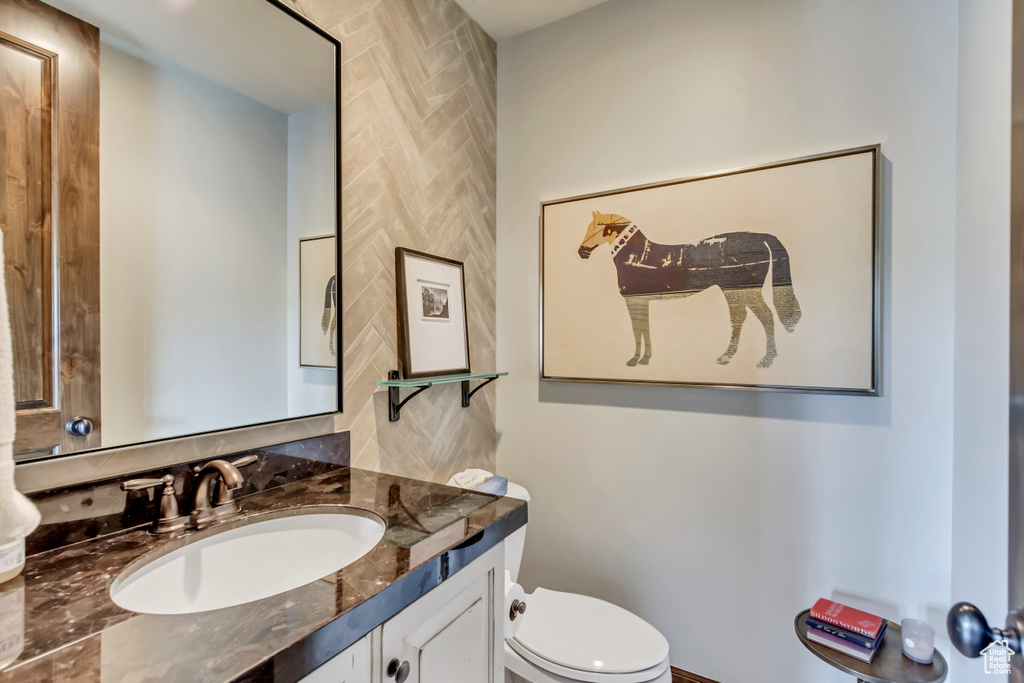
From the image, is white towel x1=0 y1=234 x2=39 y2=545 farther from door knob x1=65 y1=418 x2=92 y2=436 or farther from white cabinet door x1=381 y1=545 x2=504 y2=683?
white cabinet door x1=381 y1=545 x2=504 y2=683

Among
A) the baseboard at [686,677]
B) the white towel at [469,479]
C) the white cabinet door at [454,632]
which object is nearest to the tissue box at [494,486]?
the white towel at [469,479]

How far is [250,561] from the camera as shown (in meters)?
0.94

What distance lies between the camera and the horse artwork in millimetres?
1511

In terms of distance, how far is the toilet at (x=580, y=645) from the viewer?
1.25 metres

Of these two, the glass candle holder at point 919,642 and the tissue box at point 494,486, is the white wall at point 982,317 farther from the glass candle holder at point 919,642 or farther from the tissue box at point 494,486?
the tissue box at point 494,486

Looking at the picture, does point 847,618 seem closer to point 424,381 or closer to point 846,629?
point 846,629

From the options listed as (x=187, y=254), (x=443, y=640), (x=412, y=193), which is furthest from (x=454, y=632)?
(x=412, y=193)

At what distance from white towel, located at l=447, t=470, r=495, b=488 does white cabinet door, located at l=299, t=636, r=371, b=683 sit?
99 centimetres

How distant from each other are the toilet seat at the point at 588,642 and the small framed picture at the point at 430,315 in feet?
2.66

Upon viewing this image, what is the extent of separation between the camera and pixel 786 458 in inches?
60.1

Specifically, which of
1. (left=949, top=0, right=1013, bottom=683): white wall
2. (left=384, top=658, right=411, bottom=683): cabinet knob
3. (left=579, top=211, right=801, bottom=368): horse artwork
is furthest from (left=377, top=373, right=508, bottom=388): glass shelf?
(left=949, top=0, right=1013, bottom=683): white wall

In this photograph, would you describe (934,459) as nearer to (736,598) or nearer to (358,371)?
(736,598)

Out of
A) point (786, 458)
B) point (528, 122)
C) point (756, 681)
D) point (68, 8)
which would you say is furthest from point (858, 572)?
point (68, 8)

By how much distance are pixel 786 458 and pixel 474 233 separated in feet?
4.34
